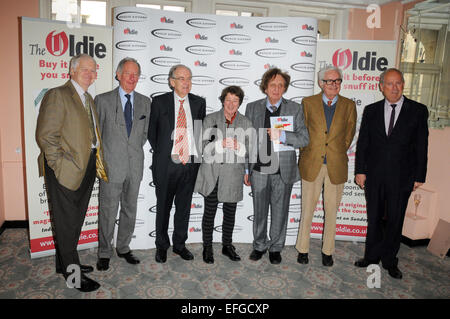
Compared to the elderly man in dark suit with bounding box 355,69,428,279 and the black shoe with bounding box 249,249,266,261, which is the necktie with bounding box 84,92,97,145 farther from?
the elderly man in dark suit with bounding box 355,69,428,279

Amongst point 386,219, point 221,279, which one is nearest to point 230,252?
point 221,279

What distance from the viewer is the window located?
427 cm

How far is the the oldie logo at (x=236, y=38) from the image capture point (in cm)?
359

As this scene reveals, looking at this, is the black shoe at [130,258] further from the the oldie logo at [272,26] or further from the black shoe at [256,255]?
the the oldie logo at [272,26]

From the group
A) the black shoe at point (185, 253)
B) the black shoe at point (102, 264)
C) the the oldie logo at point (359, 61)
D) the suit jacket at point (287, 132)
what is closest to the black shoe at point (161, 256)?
the black shoe at point (185, 253)

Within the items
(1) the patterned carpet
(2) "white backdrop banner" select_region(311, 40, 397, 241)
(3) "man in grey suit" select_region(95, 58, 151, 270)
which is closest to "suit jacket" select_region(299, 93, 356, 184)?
(2) "white backdrop banner" select_region(311, 40, 397, 241)

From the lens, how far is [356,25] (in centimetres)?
527

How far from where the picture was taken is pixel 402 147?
10.1 ft

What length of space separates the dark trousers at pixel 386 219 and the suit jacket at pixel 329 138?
15.0 inches

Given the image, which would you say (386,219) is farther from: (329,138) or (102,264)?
(102,264)

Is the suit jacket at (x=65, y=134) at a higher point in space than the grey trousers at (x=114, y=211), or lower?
higher

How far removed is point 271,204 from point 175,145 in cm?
117

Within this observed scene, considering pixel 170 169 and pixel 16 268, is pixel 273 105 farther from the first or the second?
pixel 16 268
